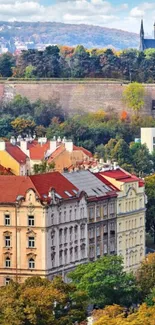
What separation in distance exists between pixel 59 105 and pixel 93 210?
7001 centimetres

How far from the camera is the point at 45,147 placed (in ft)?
303

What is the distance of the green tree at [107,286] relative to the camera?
5316cm

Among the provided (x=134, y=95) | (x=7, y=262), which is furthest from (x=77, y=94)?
(x=7, y=262)

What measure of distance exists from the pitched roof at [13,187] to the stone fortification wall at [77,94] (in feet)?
240

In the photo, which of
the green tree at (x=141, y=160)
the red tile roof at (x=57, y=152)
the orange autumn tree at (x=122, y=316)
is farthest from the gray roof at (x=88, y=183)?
the green tree at (x=141, y=160)

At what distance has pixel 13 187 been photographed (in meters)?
60.7

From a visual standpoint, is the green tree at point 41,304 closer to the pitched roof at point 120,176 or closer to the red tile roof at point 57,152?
the pitched roof at point 120,176

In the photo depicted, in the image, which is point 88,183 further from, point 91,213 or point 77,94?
point 77,94

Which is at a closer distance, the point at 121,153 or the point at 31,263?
the point at 31,263

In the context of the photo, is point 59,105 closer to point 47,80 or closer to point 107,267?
point 47,80

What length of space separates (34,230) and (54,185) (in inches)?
124

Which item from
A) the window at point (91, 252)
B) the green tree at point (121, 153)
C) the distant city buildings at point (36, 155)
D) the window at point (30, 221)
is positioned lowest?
the window at point (91, 252)

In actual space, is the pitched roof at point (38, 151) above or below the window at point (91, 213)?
above

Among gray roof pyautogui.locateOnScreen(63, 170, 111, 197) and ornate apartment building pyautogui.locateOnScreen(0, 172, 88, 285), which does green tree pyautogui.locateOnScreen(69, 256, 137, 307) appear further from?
gray roof pyautogui.locateOnScreen(63, 170, 111, 197)
